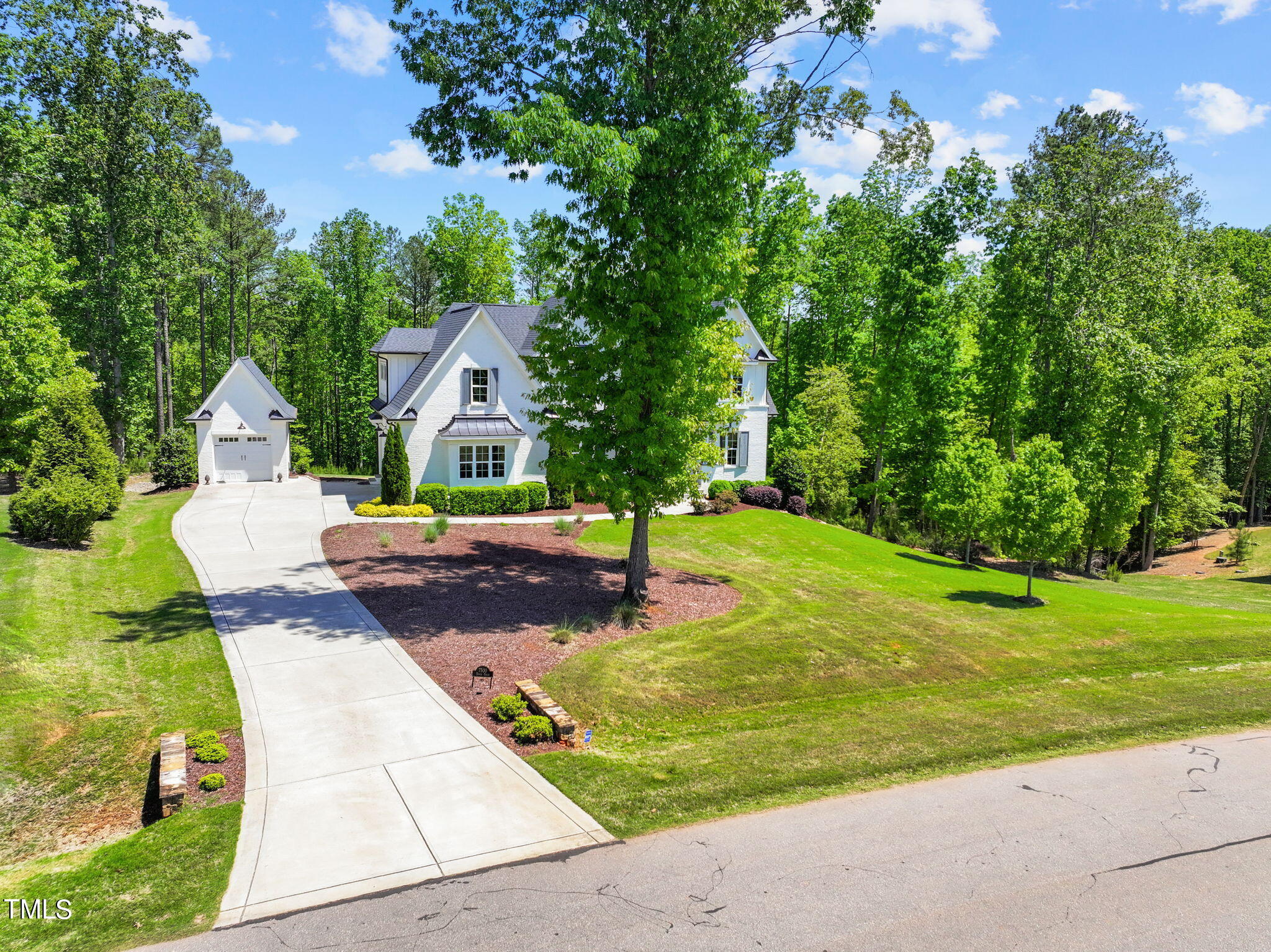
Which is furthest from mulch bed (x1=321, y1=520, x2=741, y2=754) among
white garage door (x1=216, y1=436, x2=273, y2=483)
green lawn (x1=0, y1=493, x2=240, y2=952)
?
white garage door (x1=216, y1=436, x2=273, y2=483)

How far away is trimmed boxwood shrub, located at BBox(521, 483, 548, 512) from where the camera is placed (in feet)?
100

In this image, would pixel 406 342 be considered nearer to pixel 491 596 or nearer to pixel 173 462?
pixel 173 462

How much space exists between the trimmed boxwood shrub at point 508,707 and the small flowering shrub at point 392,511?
17.8 m

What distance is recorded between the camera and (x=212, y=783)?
8.99 m

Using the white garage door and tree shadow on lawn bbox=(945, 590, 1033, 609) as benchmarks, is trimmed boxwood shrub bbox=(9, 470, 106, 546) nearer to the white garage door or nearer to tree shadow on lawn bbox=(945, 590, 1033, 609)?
the white garage door

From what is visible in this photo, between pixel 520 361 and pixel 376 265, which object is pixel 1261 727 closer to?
pixel 520 361

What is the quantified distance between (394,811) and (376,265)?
153 feet

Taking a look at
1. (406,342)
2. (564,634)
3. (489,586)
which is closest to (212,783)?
(564,634)

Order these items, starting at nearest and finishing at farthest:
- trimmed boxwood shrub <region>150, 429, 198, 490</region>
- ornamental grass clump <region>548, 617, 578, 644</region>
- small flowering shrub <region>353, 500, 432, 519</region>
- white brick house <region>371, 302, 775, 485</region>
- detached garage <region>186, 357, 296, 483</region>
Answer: ornamental grass clump <region>548, 617, 578, 644</region> < small flowering shrub <region>353, 500, 432, 519</region> < white brick house <region>371, 302, 775, 485</region> < trimmed boxwood shrub <region>150, 429, 198, 490</region> < detached garage <region>186, 357, 296, 483</region>

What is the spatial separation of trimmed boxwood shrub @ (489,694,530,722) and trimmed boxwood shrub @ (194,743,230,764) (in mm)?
3636

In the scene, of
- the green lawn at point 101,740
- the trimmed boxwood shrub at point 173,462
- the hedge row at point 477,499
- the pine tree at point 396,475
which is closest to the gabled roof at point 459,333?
the pine tree at point 396,475

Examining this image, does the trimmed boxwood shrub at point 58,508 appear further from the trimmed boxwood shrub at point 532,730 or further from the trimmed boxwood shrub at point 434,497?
the trimmed boxwood shrub at point 532,730

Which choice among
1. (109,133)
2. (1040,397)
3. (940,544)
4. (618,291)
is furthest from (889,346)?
(109,133)

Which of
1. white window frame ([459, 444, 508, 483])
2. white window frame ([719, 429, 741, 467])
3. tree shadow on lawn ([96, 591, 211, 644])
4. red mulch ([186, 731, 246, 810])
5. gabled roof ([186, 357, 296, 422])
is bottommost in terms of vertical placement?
red mulch ([186, 731, 246, 810])
